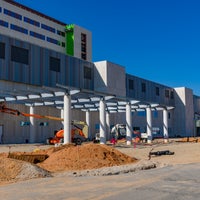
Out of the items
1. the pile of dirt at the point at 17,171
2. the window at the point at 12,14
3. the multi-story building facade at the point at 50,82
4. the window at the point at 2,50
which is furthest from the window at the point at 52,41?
the pile of dirt at the point at 17,171

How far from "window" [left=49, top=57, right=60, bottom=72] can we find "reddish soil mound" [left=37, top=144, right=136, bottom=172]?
1208cm

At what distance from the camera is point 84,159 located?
20.4 m

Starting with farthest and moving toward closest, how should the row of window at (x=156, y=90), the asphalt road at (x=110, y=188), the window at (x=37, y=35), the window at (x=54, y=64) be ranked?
the window at (x=37, y=35)
the row of window at (x=156, y=90)
the window at (x=54, y=64)
the asphalt road at (x=110, y=188)

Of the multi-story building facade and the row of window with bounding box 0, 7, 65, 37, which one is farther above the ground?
the row of window with bounding box 0, 7, 65, 37

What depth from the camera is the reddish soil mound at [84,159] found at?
18.9 metres

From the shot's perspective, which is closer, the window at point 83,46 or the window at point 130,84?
the window at point 130,84

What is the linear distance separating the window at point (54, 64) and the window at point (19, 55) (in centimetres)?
303

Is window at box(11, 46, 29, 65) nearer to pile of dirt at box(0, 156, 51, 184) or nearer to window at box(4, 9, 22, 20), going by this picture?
pile of dirt at box(0, 156, 51, 184)

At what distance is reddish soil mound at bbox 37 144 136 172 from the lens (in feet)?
62.0

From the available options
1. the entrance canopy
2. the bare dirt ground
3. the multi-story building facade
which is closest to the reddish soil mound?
the bare dirt ground

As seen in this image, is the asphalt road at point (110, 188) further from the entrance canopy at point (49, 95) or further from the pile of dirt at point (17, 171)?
the entrance canopy at point (49, 95)

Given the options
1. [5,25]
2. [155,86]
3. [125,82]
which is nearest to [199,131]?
[155,86]

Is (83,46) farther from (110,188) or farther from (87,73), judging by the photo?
(110,188)

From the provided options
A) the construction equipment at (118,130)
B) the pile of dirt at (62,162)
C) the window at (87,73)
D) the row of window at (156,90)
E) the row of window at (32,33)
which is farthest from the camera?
the row of window at (32,33)
